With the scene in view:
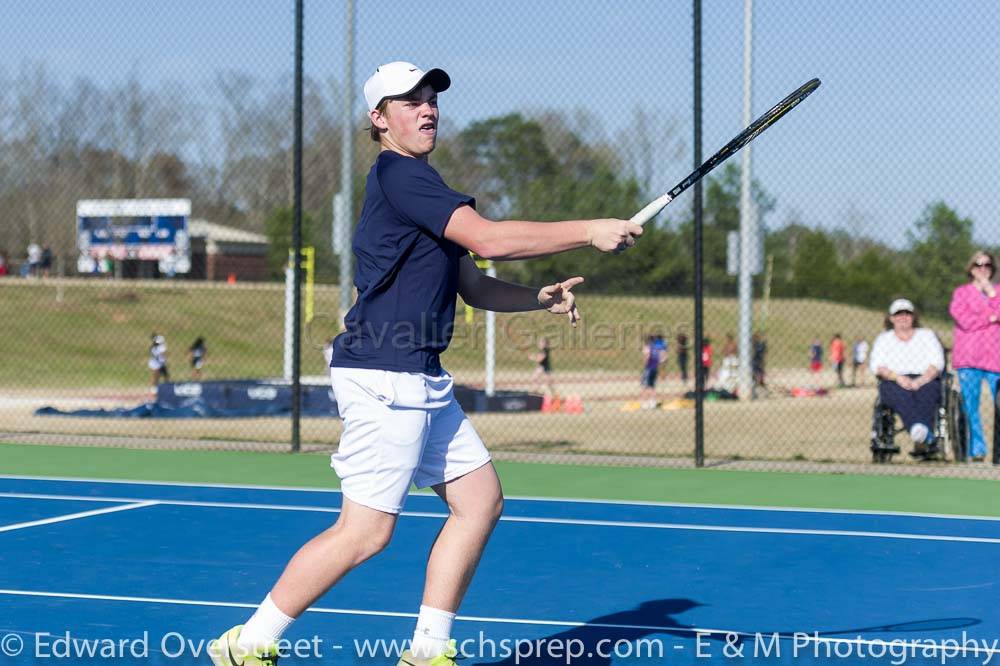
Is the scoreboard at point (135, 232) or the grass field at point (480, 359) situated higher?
the scoreboard at point (135, 232)

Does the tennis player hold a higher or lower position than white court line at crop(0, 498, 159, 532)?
Answer: higher

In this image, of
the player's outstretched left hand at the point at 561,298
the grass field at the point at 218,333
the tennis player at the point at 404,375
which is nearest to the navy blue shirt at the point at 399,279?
the tennis player at the point at 404,375

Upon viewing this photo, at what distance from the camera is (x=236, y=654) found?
403 cm

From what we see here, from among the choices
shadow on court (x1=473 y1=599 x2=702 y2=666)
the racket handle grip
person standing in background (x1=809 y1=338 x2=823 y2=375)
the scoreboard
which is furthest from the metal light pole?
the scoreboard

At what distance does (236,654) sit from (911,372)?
797cm

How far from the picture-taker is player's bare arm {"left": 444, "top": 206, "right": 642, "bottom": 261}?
3.86 metres

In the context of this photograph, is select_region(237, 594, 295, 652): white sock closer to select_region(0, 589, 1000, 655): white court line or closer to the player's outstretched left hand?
the player's outstretched left hand

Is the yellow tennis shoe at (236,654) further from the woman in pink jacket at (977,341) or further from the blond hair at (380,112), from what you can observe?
the woman in pink jacket at (977,341)

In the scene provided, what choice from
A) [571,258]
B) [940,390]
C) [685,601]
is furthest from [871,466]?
[571,258]

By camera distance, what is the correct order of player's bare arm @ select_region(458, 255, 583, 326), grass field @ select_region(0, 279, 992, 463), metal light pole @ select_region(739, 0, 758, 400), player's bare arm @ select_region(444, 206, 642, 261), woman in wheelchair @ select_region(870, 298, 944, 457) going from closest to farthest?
1. player's bare arm @ select_region(444, 206, 642, 261)
2. player's bare arm @ select_region(458, 255, 583, 326)
3. woman in wheelchair @ select_region(870, 298, 944, 457)
4. grass field @ select_region(0, 279, 992, 463)
5. metal light pole @ select_region(739, 0, 758, 400)

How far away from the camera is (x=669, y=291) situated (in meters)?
21.2

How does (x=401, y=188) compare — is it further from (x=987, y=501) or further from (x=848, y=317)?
(x=848, y=317)

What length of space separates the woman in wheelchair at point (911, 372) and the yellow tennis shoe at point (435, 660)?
7142 mm

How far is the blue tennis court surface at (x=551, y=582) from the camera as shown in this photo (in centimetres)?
490
